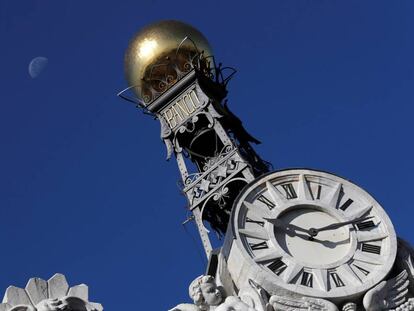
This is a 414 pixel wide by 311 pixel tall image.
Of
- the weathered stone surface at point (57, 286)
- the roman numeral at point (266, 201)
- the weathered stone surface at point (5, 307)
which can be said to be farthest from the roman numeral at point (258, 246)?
the weathered stone surface at point (5, 307)

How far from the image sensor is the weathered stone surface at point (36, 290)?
52.4 ft

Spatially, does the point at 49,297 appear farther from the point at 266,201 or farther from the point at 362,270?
the point at 266,201

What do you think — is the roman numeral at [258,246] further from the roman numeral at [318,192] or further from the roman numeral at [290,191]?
the roman numeral at [318,192]

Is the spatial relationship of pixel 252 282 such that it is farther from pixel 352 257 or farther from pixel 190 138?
pixel 190 138

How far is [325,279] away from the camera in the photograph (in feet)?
64.5

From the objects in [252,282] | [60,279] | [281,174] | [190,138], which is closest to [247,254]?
[252,282]

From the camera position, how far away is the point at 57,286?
16.1m

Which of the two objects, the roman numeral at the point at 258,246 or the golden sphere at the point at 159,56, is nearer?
the roman numeral at the point at 258,246

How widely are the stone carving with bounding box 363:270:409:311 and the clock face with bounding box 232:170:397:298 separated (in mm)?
143

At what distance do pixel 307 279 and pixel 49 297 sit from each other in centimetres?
477

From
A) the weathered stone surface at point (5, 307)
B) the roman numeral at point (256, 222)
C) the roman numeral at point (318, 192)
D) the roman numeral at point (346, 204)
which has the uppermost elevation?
the roman numeral at point (318, 192)

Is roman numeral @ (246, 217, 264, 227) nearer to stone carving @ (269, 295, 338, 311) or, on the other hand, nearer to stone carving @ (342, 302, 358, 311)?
stone carving @ (269, 295, 338, 311)

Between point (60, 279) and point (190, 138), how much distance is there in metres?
12.7

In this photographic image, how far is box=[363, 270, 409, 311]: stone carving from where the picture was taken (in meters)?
19.3
